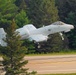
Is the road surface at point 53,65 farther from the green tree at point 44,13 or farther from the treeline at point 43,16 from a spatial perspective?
the green tree at point 44,13

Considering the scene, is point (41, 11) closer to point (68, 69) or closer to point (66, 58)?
point (66, 58)

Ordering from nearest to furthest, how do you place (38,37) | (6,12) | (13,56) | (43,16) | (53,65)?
(13,56) → (53,65) → (38,37) → (43,16) → (6,12)

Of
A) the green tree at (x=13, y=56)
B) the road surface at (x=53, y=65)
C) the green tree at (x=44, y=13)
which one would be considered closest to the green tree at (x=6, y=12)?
the green tree at (x=44, y=13)

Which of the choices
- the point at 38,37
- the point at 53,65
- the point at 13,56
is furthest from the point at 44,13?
the point at 13,56

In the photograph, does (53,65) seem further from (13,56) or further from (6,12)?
(6,12)

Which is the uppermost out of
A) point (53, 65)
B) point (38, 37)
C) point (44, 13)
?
point (44, 13)

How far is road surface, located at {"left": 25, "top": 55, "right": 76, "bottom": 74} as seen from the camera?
187 ft

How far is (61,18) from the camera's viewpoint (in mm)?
101000

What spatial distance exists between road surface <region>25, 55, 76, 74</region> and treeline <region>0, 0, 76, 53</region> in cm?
2201

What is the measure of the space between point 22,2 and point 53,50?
52.3 ft

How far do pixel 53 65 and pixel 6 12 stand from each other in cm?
3873

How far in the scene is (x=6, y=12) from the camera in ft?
322

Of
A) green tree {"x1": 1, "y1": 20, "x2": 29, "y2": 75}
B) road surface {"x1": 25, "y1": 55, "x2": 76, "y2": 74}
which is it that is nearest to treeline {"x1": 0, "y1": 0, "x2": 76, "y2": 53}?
road surface {"x1": 25, "y1": 55, "x2": 76, "y2": 74}

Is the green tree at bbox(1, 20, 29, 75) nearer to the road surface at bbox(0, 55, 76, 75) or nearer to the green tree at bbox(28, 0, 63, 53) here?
the road surface at bbox(0, 55, 76, 75)
